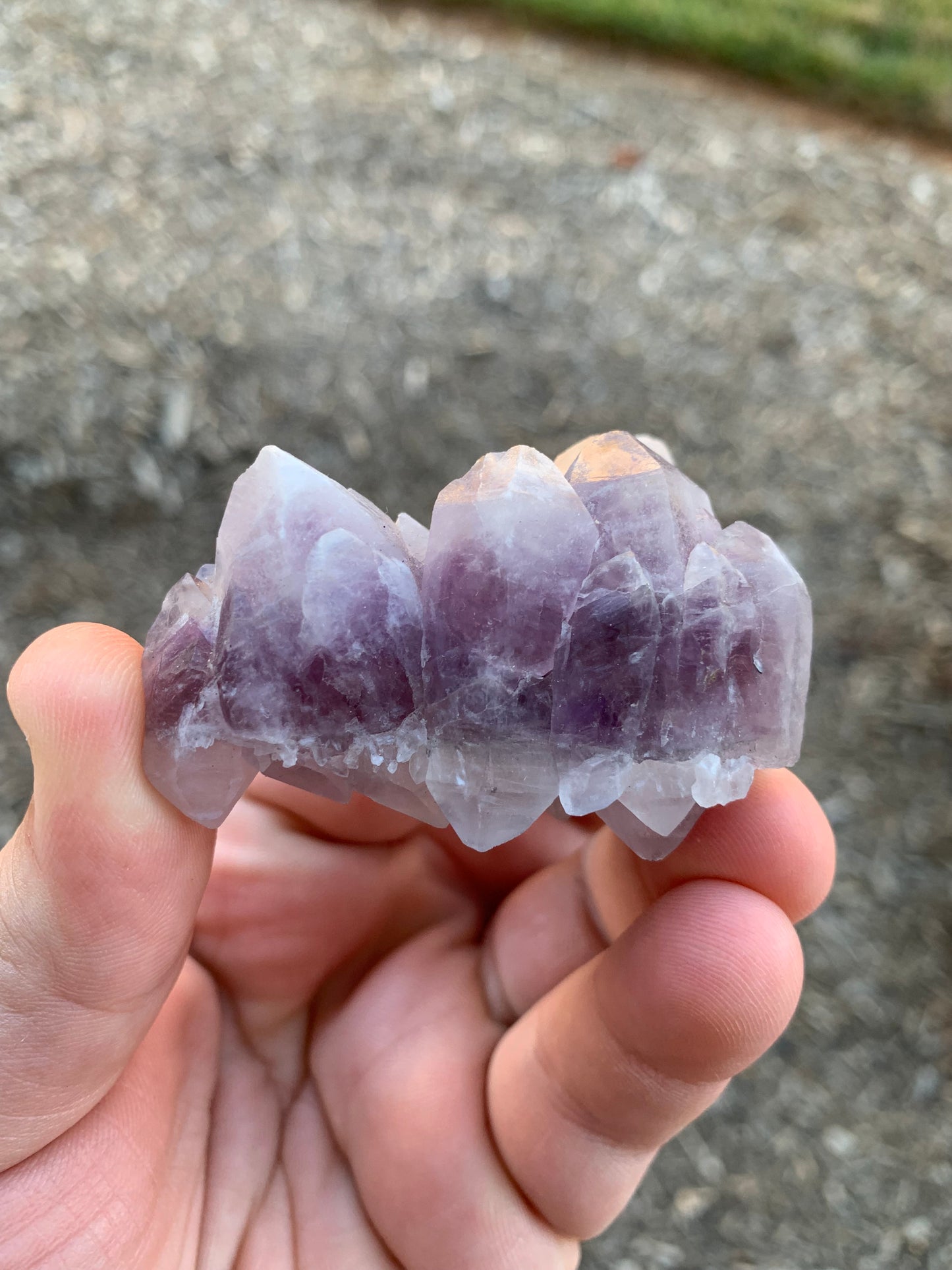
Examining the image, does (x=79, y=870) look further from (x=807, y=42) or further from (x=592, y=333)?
(x=807, y=42)

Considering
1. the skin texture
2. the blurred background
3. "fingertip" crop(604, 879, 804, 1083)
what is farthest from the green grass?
"fingertip" crop(604, 879, 804, 1083)

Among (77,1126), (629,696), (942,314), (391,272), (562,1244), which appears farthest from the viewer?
(942,314)

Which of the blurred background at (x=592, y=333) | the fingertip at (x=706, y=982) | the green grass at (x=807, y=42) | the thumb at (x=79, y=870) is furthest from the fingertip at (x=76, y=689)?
the green grass at (x=807, y=42)

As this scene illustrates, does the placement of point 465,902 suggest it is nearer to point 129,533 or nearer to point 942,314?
point 129,533

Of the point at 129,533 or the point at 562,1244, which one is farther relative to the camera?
the point at 129,533

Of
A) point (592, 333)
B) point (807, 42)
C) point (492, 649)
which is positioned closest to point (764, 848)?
point (492, 649)

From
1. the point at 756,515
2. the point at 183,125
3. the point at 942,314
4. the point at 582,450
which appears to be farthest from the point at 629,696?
the point at 183,125

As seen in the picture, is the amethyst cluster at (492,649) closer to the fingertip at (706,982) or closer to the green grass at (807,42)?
the fingertip at (706,982)
